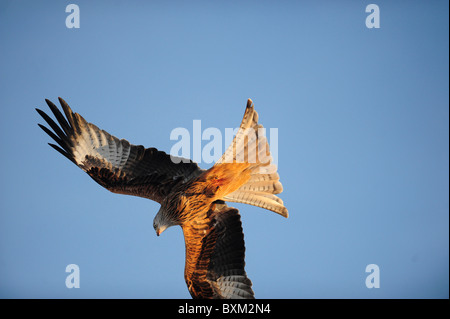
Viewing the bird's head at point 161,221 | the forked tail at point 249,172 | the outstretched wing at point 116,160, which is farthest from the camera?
the outstretched wing at point 116,160

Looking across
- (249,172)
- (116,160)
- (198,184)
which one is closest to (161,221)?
(198,184)

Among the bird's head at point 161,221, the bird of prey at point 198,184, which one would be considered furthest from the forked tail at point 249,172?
the bird's head at point 161,221

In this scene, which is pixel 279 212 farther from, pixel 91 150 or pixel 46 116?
pixel 46 116

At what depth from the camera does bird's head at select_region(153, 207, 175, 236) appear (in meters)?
6.29

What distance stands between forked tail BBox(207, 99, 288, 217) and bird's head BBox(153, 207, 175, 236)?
689 mm

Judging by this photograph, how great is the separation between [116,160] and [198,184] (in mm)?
1158

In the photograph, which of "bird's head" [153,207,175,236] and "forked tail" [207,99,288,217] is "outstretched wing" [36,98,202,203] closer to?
"bird's head" [153,207,175,236]

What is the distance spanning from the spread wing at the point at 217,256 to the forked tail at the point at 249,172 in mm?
353

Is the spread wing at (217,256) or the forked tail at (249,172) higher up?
the forked tail at (249,172)

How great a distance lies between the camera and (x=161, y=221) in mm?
6367

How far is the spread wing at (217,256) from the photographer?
686 cm

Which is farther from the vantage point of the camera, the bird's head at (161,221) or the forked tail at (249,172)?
the bird's head at (161,221)

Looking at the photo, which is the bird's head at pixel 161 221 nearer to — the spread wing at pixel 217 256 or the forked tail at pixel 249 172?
the spread wing at pixel 217 256
